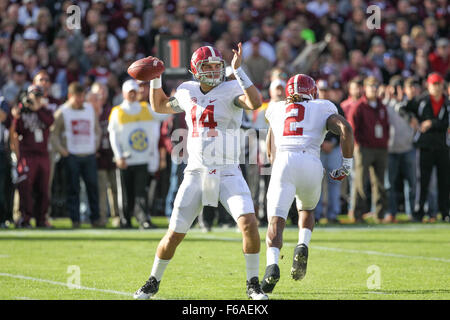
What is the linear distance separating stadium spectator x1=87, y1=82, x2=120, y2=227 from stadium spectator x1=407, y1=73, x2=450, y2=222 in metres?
4.76

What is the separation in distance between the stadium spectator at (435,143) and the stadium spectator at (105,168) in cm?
476

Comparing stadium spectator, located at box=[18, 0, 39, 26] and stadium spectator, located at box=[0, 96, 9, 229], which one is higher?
stadium spectator, located at box=[18, 0, 39, 26]

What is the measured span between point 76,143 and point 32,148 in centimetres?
65

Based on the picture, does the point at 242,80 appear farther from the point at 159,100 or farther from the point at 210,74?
the point at 159,100

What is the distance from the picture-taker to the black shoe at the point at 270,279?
24.6 feet

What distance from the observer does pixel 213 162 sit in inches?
289

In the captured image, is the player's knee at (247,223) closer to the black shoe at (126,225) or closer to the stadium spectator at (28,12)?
the black shoe at (126,225)

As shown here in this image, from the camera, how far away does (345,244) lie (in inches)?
457

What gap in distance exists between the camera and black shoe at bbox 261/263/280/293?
Answer: 7.51 meters

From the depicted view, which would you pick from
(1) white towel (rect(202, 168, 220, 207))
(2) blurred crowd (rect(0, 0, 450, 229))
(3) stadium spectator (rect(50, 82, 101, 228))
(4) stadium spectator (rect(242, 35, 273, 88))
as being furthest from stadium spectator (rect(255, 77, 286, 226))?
(1) white towel (rect(202, 168, 220, 207))

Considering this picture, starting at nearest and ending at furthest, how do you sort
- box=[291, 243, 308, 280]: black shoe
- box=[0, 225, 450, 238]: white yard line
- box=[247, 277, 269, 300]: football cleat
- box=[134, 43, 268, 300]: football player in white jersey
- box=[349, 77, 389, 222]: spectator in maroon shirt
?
box=[247, 277, 269, 300]: football cleat
box=[134, 43, 268, 300]: football player in white jersey
box=[291, 243, 308, 280]: black shoe
box=[0, 225, 450, 238]: white yard line
box=[349, 77, 389, 222]: spectator in maroon shirt

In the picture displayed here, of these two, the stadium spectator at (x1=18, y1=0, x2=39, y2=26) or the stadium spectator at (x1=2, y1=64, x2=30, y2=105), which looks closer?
the stadium spectator at (x1=2, y1=64, x2=30, y2=105)

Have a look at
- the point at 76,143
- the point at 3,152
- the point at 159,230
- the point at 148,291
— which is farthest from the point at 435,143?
the point at 148,291

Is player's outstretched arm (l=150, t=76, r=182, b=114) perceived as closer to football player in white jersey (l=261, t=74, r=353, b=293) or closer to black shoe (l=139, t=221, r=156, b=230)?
football player in white jersey (l=261, t=74, r=353, b=293)
